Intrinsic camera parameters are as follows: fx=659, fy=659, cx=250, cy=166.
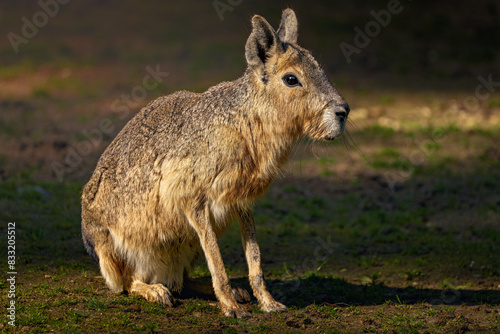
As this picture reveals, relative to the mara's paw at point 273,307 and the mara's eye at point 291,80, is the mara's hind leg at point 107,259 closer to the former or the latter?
the mara's paw at point 273,307

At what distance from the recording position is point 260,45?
5.22 meters

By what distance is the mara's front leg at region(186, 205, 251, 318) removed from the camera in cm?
527

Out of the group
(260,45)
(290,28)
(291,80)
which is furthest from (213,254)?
(290,28)

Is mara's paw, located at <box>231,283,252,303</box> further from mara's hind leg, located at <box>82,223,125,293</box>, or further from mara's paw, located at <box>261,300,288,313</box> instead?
mara's hind leg, located at <box>82,223,125,293</box>

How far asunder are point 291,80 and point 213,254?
1519 millimetres

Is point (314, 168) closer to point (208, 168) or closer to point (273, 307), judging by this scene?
point (273, 307)

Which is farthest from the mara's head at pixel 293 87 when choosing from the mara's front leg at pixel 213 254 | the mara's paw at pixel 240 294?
the mara's paw at pixel 240 294

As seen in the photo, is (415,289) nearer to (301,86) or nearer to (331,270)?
(331,270)

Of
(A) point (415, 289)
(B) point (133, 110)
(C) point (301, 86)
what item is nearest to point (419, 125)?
(B) point (133, 110)

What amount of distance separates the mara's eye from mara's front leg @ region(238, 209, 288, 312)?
1.10 meters

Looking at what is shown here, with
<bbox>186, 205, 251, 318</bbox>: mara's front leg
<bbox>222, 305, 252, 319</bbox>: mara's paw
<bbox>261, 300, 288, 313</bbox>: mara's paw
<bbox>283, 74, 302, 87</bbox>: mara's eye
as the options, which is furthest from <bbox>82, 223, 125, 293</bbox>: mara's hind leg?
<bbox>283, 74, 302, 87</bbox>: mara's eye

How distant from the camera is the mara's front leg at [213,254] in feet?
17.3

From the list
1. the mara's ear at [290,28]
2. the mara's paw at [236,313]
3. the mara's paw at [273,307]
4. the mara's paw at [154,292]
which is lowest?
the mara's paw at [236,313]

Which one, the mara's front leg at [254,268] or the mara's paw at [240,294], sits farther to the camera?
the mara's paw at [240,294]
